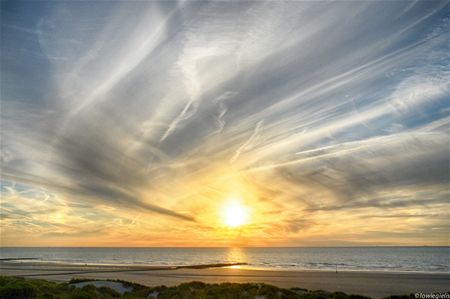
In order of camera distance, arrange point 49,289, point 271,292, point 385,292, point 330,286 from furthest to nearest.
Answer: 1. point 330,286
2. point 385,292
3. point 49,289
4. point 271,292

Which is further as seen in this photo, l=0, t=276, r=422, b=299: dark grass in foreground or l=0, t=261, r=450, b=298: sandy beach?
l=0, t=261, r=450, b=298: sandy beach

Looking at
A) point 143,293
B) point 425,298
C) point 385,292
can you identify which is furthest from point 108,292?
point 385,292

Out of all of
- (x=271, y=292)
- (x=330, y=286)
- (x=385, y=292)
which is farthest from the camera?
(x=330, y=286)

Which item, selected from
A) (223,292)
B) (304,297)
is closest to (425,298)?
(304,297)

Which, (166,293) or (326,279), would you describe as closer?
(166,293)

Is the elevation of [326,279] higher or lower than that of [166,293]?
higher

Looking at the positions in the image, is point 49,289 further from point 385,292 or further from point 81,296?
point 385,292

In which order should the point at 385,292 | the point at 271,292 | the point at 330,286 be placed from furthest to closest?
the point at 330,286 < the point at 385,292 < the point at 271,292

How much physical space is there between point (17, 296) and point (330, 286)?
4103cm

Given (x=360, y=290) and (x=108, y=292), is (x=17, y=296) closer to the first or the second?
(x=108, y=292)

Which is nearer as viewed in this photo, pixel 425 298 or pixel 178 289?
pixel 425 298

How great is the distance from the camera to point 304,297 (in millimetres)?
32281

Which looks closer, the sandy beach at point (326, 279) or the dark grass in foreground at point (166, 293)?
the dark grass in foreground at point (166, 293)

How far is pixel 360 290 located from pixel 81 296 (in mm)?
35493
